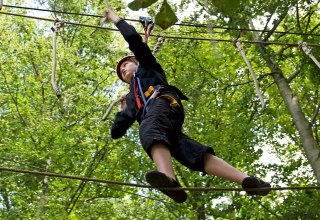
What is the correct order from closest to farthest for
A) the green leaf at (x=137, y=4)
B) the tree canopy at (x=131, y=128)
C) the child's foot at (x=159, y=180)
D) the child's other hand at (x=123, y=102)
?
the green leaf at (x=137, y=4) < the child's foot at (x=159, y=180) < the child's other hand at (x=123, y=102) < the tree canopy at (x=131, y=128)

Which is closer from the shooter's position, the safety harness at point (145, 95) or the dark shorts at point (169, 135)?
the dark shorts at point (169, 135)

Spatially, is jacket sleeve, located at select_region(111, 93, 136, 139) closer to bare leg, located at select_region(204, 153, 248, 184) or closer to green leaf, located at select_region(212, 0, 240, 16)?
bare leg, located at select_region(204, 153, 248, 184)

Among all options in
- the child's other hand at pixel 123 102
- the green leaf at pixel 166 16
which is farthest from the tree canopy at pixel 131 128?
the green leaf at pixel 166 16

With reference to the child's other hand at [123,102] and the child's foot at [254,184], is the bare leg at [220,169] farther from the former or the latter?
the child's other hand at [123,102]

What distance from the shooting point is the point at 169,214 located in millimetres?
12469

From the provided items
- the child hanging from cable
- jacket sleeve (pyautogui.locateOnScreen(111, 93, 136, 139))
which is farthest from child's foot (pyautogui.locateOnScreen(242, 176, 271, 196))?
jacket sleeve (pyautogui.locateOnScreen(111, 93, 136, 139))

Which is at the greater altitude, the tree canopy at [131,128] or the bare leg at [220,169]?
the tree canopy at [131,128]

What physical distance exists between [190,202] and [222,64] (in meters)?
3.77

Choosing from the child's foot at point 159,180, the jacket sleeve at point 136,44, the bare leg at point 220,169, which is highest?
the jacket sleeve at point 136,44

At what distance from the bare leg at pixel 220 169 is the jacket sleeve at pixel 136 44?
0.73m

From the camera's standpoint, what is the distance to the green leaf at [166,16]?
1357 millimetres

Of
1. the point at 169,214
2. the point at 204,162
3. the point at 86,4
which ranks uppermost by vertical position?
the point at 86,4

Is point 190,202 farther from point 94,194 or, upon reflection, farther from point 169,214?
point 94,194

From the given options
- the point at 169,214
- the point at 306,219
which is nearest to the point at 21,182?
the point at 169,214
